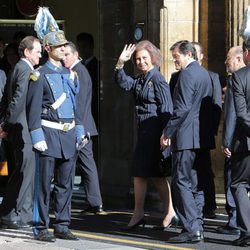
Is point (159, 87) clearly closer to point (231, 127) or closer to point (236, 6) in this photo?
point (231, 127)

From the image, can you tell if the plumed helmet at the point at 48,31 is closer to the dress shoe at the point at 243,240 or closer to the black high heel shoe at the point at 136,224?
the black high heel shoe at the point at 136,224

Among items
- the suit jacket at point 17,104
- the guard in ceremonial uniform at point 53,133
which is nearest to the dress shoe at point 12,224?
the suit jacket at point 17,104

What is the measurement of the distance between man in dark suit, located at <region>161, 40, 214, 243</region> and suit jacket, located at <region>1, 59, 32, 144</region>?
160 cm

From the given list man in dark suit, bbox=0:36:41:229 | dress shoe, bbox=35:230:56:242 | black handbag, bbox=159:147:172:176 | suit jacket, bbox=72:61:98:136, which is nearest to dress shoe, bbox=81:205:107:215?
suit jacket, bbox=72:61:98:136

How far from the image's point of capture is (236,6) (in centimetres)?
1180

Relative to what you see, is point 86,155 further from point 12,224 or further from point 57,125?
point 57,125

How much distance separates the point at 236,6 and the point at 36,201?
11.8 ft

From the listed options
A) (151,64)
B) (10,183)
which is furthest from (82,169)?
(151,64)

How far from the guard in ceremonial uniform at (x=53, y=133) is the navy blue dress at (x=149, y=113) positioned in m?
0.78

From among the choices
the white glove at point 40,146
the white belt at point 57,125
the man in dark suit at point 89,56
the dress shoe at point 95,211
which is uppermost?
the man in dark suit at point 89,56

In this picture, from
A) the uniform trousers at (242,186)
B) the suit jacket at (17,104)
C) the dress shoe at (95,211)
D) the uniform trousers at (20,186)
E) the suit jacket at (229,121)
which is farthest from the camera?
the dress shoe at (95,211)

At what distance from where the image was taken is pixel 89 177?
1174cm

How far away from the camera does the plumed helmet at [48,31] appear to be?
32.3ft

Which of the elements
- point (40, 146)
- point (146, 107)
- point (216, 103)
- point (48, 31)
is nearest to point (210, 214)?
point (216, 103)
